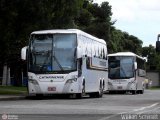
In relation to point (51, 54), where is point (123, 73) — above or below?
below

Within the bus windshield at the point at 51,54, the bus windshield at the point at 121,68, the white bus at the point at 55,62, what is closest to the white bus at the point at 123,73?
the bus windshield at the point at 121,68

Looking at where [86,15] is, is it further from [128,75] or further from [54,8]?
[54,8]

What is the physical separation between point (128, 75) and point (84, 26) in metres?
25.4

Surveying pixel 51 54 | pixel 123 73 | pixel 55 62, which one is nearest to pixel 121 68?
pixel 123 73

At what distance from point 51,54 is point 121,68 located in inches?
729

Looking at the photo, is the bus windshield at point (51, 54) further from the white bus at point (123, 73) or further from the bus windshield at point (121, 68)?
the bus windshield at point (121, 68)

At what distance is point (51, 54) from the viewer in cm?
3083

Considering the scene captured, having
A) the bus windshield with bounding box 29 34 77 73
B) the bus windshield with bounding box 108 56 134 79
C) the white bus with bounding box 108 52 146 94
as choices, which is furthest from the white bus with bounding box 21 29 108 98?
the bus windshield with bounding box 108 56 134 79

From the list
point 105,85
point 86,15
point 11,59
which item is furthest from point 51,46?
point 86,15

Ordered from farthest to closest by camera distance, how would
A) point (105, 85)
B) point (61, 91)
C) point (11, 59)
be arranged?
point (11, 59) < point (105, 85) < point (61, 91)

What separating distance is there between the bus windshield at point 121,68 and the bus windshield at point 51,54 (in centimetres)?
1780

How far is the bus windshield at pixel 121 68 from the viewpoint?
48500 millimetres

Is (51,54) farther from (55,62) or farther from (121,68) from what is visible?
(121,68)

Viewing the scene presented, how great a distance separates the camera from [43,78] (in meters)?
30.5
